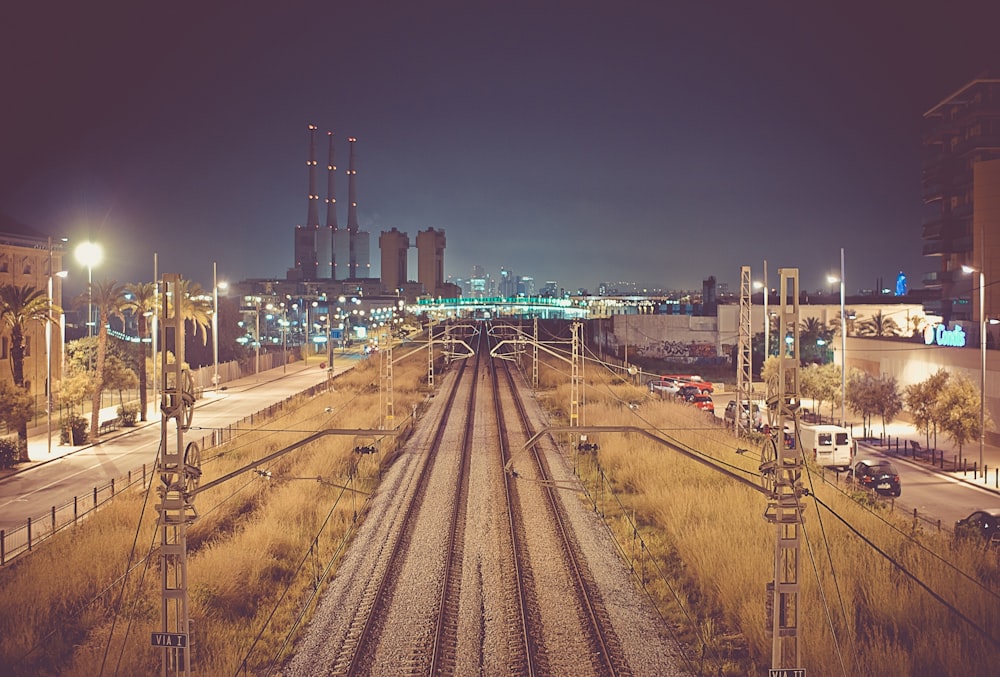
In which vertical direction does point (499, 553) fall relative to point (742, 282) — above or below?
below

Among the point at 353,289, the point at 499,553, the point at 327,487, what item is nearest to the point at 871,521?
the point at 499,553

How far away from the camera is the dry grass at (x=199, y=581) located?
12062 millimetres

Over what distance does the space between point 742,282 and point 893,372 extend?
1902 centimetres

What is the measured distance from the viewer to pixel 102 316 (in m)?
34.5

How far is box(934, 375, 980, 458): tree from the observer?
85.5 feet

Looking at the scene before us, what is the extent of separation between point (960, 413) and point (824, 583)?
16227 millimetres

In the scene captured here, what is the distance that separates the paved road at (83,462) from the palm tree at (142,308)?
1.39 meters

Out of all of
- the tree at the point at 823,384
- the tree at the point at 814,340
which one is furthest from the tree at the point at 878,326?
the tree at the point at 823,384

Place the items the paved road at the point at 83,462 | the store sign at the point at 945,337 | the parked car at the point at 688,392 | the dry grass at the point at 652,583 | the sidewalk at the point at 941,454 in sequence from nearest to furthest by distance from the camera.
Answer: the dry grass at the point at 652,583
the paved road at the point at 83,462
the sidewalk at the point at 941,454
the store sign at the point at 945,337
the parked car at the point at 688,392

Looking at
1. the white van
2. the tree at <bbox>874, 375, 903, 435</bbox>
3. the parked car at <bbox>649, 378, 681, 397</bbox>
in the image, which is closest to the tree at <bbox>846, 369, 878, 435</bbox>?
the tree at <bbox>874, 375, 903, 435</bbox>

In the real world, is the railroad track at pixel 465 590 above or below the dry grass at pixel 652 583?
below

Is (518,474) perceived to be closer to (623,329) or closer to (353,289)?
(623,329)

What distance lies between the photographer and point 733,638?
41.9ft

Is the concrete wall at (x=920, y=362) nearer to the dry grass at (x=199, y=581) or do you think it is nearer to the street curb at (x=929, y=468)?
the street curb at (x=929, y=468)
